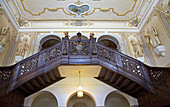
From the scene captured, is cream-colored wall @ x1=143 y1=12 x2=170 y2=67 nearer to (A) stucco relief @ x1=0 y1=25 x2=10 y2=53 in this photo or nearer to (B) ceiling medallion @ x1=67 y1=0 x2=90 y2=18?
(B) ceiling medallion @ x1=67 y1=0 x2=90 y2=18

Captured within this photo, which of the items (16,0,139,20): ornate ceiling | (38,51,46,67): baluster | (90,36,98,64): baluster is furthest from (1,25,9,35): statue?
(90,36,98,64): baluster

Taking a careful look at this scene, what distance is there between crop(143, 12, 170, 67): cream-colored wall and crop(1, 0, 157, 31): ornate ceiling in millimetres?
1204

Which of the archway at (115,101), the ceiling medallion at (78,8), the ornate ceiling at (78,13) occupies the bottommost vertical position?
the archway at (115,101)

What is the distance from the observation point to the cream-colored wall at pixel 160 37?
743cm

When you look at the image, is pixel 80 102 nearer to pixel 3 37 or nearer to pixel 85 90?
pixel 85 90

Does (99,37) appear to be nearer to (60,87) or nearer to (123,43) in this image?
(123,43)

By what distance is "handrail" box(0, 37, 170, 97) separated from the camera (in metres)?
5.46

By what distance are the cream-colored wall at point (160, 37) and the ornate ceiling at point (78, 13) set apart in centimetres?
120

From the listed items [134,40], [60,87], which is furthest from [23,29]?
[134,40]

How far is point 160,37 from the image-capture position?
800 centimetres

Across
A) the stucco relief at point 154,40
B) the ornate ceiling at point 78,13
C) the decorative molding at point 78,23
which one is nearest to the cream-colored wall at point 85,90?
the stucco relief at point 154,40

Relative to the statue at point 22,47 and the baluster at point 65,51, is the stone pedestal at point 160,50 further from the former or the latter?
the statue at point 22,47

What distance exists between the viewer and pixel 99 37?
407 inches

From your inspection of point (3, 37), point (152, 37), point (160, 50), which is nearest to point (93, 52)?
point (160, 50)
